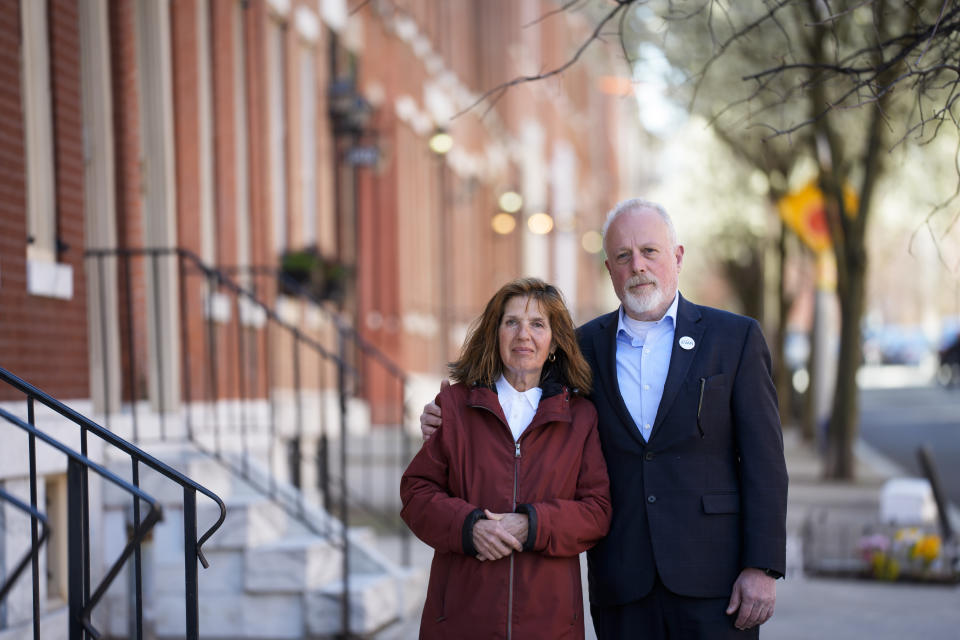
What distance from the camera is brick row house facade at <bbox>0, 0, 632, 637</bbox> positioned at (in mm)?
6719

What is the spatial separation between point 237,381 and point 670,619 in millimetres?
Answer: 6621

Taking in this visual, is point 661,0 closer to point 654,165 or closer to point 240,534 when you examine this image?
point 240,534

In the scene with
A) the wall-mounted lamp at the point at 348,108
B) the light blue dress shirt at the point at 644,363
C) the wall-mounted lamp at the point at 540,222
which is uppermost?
the wall-mounted lamp at the point at 348,108

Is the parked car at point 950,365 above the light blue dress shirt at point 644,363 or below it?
below

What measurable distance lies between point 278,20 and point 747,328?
8.57 meters

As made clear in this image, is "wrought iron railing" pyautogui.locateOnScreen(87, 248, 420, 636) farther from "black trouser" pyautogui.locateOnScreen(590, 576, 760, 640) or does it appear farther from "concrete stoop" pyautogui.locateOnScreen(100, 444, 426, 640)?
"black trouser" pyautogui.locateOnScreen(590, 576, 760, 640)

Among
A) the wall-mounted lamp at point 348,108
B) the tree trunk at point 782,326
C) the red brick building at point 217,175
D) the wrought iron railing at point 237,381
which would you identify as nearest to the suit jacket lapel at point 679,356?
the red brick building at point 217,175

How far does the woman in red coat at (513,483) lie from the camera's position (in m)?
3.88

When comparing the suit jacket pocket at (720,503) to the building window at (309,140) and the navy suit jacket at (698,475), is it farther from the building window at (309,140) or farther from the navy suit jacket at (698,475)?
the building window at (309,140)

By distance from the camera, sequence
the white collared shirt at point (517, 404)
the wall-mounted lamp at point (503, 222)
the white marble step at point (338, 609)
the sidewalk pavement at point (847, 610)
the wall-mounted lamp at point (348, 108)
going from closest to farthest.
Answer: the white collared shirt at point (517, 404)
the white marble step at point (338, 609)
the sidewalk pavement at point (847, 610)
the wall-mounted lamp at point (348, 108)
the wall-mounted lamp at point (503, 222)

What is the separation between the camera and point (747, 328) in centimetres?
421

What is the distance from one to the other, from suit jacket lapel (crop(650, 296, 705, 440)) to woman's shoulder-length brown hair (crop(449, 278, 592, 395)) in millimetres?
245

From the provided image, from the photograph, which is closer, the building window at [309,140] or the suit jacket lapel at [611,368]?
the suit jacket lapel at [611,368]

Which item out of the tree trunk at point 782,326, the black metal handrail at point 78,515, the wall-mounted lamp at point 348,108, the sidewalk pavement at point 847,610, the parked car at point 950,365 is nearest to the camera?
the black metal handrail at point 78,515
